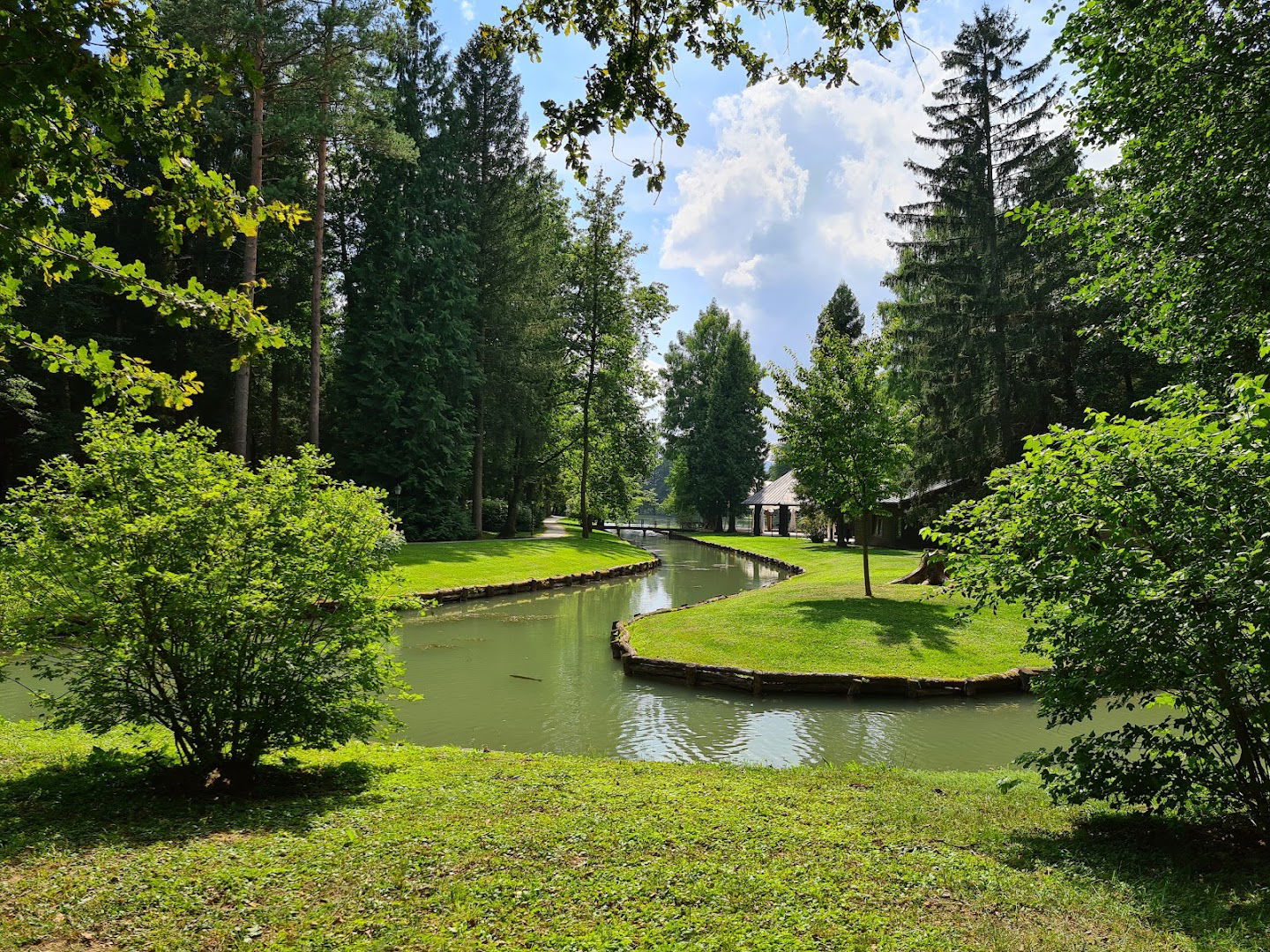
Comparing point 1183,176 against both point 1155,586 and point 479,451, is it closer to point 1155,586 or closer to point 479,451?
point 1155,586

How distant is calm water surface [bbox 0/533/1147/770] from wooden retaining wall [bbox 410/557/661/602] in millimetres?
4109

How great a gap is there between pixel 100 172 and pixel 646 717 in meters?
9.02

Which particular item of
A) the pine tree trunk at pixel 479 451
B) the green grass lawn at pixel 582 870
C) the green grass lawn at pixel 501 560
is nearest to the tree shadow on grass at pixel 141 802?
the green grass lawn at pixel 582 870

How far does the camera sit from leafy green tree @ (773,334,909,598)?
62.3ft

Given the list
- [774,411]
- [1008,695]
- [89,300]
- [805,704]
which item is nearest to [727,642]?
[805,704]

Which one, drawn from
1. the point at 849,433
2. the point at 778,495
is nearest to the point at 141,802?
the point at 849,433

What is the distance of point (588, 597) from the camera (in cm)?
2341

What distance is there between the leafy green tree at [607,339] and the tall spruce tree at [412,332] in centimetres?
884

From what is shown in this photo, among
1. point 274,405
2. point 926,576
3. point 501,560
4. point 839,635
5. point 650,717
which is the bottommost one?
point 650,717

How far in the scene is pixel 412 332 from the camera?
3219 centimetres

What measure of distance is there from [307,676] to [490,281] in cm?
3325

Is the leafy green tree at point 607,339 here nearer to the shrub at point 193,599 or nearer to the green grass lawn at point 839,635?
the green grass lawn at point 839,635

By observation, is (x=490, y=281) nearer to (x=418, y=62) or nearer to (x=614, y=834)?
(x=418, y=62)

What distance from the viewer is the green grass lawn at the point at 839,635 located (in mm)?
Result: 12758
